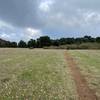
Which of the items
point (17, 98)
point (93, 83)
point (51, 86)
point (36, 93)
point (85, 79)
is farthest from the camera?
point (85, 79)

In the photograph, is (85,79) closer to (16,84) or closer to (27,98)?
(16,84)

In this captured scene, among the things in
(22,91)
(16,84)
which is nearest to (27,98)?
(22,91)

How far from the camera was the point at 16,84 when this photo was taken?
14.0m

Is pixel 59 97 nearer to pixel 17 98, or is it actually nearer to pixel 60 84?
pixel 17 98

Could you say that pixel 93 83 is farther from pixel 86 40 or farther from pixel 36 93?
pixel 86 40

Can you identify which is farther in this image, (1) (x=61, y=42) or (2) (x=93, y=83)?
(1) (x=61, y=42)

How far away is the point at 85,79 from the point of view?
640 inches

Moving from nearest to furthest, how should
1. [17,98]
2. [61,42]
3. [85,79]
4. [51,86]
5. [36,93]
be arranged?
[17,98]
[36,93]
[51,86]
[85,79]
[61,42]

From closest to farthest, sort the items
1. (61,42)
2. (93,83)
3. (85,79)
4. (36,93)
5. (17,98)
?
(17,98), (36,93), (93,83), (85,79), (61,42)

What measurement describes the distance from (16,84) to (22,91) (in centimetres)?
184

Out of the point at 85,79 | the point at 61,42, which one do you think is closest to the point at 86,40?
the point at 61,42

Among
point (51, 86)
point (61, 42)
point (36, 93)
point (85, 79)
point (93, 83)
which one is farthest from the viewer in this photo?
point (61, 42)

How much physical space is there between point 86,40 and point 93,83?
4940 inches

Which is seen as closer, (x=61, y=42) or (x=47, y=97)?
(x=47, y=97)
